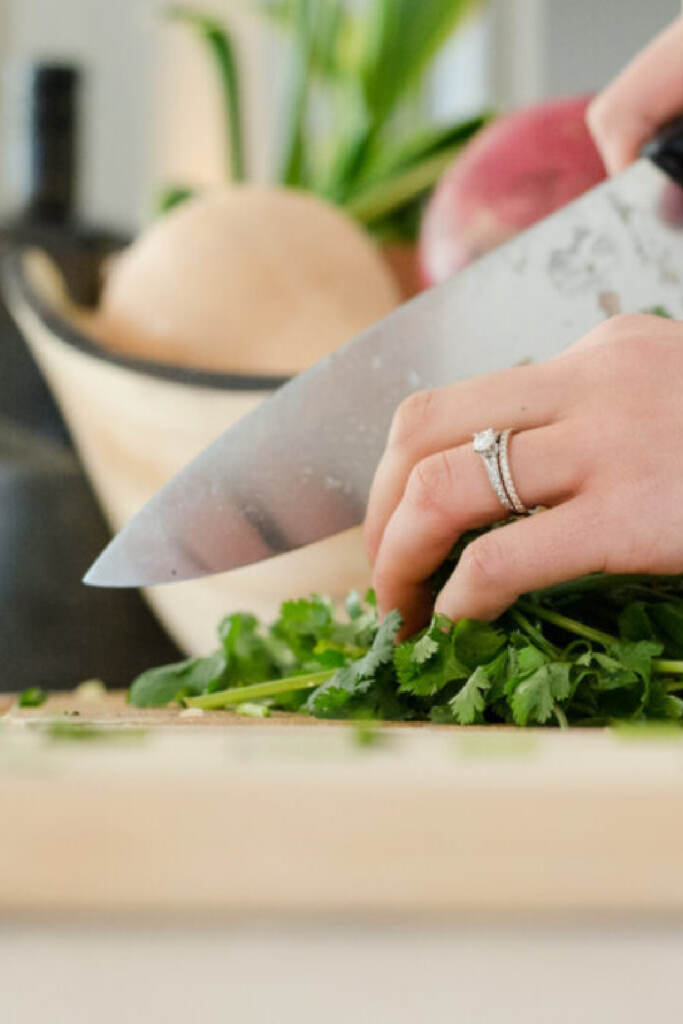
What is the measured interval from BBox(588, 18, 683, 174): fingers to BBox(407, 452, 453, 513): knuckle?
0.27m

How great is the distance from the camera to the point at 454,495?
0.43m

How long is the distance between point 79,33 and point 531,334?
7.27ft

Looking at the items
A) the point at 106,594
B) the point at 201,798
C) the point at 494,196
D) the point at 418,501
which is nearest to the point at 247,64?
the point at 494,196

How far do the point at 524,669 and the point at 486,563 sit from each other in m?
0.04

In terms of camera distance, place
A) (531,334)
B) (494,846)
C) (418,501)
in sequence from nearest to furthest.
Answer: (494,846) < (418,501) < (531,334)

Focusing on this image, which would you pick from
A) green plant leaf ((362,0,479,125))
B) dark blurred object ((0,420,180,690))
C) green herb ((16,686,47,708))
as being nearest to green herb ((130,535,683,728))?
green herb ((16,686,47,708))

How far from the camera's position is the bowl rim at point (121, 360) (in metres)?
0.76

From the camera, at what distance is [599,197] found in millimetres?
588

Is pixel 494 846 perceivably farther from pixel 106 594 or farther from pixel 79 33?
pixel 79 33

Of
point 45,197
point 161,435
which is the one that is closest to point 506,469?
point 161,435

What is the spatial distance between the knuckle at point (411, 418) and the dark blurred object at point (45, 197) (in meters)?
0.66

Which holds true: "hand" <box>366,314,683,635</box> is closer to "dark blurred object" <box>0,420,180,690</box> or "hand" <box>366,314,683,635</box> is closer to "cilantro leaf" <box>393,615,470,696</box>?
"cilantro leaf" <box>393,615,470,696</box>

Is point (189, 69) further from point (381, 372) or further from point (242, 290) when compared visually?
point (381, 372)

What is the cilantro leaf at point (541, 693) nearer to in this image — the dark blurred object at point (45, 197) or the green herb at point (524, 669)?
the green herb at point (524, 669)
